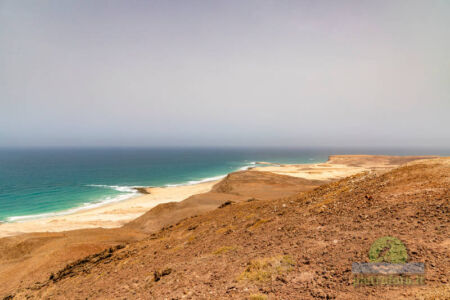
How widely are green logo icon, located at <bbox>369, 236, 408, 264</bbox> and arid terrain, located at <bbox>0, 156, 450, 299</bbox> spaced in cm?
17

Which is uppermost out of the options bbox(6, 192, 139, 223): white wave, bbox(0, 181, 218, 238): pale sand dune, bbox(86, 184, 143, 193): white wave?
bbox(0, 181, 218, 238): pale sand dune

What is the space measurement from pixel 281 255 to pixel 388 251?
3.11m

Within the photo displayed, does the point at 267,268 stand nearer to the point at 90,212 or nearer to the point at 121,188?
the point at 90,212

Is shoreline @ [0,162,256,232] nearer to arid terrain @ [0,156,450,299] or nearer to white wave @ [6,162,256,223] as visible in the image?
white wave @ [6,162,256,223]

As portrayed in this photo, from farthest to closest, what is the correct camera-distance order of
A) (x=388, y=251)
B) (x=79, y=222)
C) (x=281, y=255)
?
1. (x=79, y=222)
2. (x=281, y=255)
3. (x=388, y=251)

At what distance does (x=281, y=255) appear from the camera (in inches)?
291

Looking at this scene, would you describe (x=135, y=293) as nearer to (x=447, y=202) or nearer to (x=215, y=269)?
(x=215, y=269)

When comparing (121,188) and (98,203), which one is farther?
(121,188)

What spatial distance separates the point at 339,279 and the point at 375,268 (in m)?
0.99

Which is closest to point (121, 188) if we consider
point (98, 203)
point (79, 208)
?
point (98, 203)

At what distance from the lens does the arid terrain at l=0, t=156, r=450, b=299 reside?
5699 millimetres

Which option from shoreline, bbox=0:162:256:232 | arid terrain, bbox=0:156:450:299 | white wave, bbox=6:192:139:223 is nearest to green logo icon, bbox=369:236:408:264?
arid terrain, bbox=0:156:450:299

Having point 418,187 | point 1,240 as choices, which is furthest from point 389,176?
point 1,240

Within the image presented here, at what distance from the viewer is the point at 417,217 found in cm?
732
